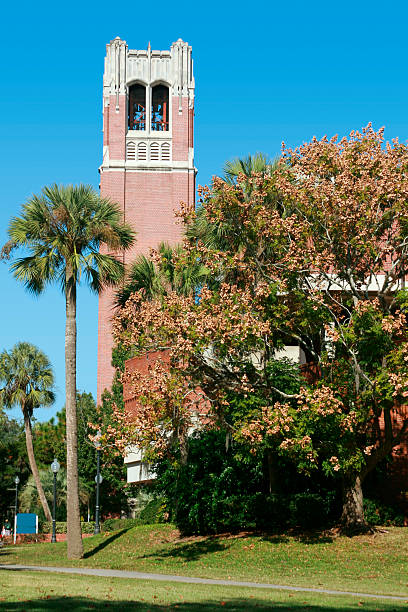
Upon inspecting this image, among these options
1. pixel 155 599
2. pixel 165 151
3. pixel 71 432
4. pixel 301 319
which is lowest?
pixel 155 599

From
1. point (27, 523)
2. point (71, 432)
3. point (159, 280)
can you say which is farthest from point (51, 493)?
point (71, 432)

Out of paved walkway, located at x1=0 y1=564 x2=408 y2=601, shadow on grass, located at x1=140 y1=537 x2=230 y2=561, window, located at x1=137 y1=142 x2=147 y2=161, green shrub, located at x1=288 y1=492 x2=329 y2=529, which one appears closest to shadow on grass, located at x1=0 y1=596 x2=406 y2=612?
paved walkway, located at x1=0 y1=564 x2=408 y2=601

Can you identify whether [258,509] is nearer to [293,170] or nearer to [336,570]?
[336,570]

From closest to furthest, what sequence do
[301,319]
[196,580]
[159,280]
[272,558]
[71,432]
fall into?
[196,580], [272,558], [301,319], [71,432], [159,280]

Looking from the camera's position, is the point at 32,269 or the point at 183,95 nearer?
the point at 32,269

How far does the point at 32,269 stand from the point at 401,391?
41.4 ft

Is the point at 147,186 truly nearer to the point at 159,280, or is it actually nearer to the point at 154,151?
the point at 154,151

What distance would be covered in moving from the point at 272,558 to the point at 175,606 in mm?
10260

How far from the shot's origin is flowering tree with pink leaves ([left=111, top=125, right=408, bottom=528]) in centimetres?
2102

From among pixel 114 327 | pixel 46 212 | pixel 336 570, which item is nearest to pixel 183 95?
pixel 46 212

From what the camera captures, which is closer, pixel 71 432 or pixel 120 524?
pixel 71 432

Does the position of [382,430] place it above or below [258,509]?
above

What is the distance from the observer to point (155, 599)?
13.4 meters

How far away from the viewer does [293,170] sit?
78.0 feet
